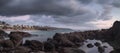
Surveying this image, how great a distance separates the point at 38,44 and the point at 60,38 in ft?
20.6

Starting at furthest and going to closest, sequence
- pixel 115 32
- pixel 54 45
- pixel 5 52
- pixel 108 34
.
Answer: pixel 108 34, pixel 115 32, pixel 54 45, pixel 5 52

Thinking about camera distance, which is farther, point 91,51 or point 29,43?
point 29,43

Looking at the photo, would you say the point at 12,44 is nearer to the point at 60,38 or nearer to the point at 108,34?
the point at 60,38

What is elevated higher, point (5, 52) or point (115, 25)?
point (115, 25)

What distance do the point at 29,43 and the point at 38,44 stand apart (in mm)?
1990

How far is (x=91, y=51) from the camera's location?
42125mm

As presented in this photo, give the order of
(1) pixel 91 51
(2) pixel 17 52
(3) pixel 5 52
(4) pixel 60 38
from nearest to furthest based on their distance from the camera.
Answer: (2) pixel 17 52
(3) pixel 5 52
(1) pixel 91 51
(4) pixel 60 38

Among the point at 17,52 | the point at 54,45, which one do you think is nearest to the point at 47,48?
the point at 54,45

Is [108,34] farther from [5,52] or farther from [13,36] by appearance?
[5,52]

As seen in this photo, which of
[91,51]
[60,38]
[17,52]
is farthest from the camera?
[60,38]

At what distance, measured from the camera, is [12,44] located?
45.4m

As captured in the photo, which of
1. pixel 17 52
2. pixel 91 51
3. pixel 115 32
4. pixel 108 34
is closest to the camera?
pixel 17 52

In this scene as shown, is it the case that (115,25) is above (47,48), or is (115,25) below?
above

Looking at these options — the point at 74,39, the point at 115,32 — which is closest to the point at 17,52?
the point at 74,39
